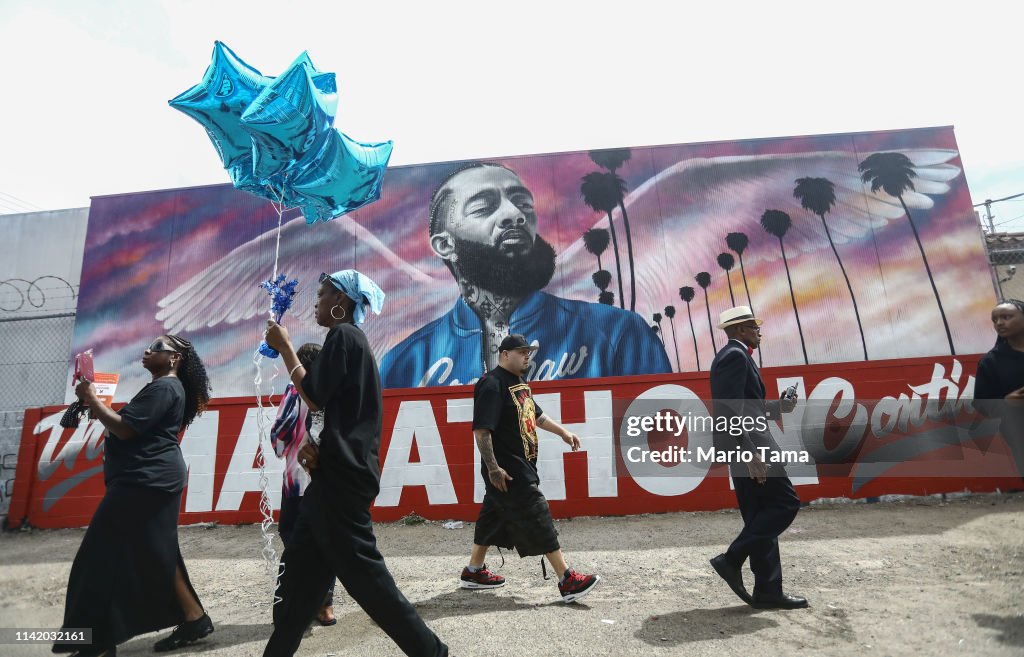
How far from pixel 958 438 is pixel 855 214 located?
9051mm

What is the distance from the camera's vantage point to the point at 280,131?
2857 mm

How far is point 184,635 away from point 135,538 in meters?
0.62

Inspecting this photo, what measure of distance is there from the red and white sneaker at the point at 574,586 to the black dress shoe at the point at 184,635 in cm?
205

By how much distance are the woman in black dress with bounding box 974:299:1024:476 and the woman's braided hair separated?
4.75 m

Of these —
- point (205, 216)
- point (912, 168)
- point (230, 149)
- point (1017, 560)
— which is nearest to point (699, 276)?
point (912, 168)

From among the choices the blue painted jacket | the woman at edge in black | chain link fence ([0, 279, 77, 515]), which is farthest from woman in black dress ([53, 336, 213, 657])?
chain link fence ([0, 279, 77, 515])

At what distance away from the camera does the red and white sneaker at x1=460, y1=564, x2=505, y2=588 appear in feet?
12.3

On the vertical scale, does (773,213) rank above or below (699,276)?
above

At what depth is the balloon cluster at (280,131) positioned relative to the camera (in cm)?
286

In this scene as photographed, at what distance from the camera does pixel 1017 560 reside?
13.1 feet

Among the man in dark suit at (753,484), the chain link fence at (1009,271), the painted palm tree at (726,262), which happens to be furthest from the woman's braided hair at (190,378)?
the chain link fence at (1009,271)

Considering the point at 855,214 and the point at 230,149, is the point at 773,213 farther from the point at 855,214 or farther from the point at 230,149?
the point at 230,149

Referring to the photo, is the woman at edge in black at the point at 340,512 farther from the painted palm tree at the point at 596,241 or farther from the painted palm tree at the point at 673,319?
the painted palm tree at the point at 596,241

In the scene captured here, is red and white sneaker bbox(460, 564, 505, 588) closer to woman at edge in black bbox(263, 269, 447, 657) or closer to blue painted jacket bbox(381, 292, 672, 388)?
woman at edge in black bbox(263, 269, 447, 657)
